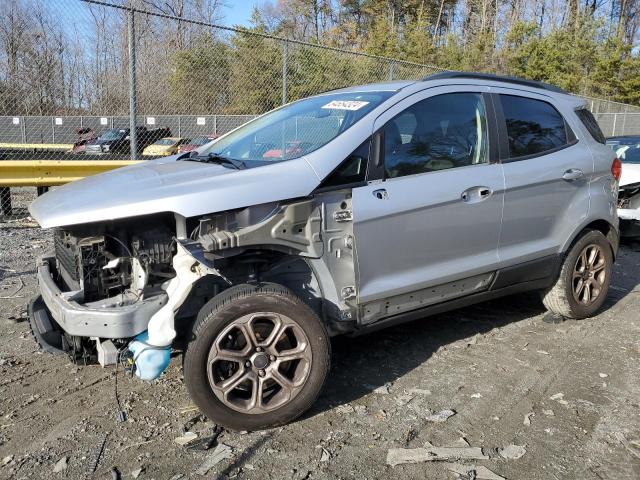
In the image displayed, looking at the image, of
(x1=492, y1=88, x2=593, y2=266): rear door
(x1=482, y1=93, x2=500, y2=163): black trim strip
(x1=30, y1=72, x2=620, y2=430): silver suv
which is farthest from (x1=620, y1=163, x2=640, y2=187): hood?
(x1=482, y1=93, x2=500, y2=163): black trim strip

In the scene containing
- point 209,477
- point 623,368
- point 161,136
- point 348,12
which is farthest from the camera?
point 348,12

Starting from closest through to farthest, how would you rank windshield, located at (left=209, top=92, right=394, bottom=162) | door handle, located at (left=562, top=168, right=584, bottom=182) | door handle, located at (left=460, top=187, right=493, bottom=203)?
windshield, located at (left=209, top=92, right=394, bottom=162) → door handle, located at (left=460, top=187, right=493, bottom=203) → door handle, located at (left=562, top=168, right=584, bottom=182)

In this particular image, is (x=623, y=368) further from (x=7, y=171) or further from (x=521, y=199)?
(x=7, y=171)

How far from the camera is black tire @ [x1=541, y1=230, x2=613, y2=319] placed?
461 centimetres

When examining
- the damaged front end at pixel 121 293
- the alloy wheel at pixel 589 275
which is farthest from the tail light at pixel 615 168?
the damaged front end at pixel 121 293

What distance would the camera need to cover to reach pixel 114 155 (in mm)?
10641

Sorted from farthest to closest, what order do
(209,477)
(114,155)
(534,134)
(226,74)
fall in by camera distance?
1. (114,155)
2. (226,74)
3. (534,134)
4. (209,477)

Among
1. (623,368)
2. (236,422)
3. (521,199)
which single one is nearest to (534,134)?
(521,199)

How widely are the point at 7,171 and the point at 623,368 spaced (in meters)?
7.36

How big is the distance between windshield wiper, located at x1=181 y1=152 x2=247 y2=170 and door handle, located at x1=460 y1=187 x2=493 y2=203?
A: 4.74 feet

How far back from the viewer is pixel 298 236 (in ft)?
10.3

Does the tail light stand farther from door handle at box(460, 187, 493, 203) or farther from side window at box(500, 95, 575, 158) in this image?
door handle at box(460, 187, 493, 203)

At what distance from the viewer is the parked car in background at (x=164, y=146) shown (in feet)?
41.9

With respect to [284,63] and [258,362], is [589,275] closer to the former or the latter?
[258,362]
